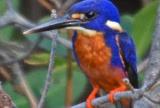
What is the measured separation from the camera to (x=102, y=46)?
146 inches

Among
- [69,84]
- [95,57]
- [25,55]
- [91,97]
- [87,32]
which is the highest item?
[87,32]

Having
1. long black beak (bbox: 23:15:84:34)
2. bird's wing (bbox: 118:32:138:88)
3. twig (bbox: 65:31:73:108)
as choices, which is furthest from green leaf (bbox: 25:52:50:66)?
long black beak (bbox: 23:15:84:34)

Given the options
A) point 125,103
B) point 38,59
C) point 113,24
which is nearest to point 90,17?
point 113,24

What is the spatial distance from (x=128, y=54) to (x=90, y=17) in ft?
0.92

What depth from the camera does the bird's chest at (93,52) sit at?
3695 mm

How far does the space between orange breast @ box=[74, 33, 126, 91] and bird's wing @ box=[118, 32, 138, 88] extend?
7cm

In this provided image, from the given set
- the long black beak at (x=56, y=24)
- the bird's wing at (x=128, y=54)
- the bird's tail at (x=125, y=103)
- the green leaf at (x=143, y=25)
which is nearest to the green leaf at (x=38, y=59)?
the green leaf at (x=143, y=25)

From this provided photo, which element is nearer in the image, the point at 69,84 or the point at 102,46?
the point at 102,46

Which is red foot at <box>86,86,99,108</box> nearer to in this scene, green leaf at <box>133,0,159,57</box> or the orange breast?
the orange breast

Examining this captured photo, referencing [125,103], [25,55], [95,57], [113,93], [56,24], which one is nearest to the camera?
[56,24]

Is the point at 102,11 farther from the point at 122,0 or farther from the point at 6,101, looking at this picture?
the point at 122,0

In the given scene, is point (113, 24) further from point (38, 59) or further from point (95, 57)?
point (38, 59)

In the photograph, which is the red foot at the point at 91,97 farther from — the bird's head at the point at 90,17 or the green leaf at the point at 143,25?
the green leaf at the point at 143,25

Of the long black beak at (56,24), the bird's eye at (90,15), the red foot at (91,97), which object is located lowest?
the red foot at (91,97)
